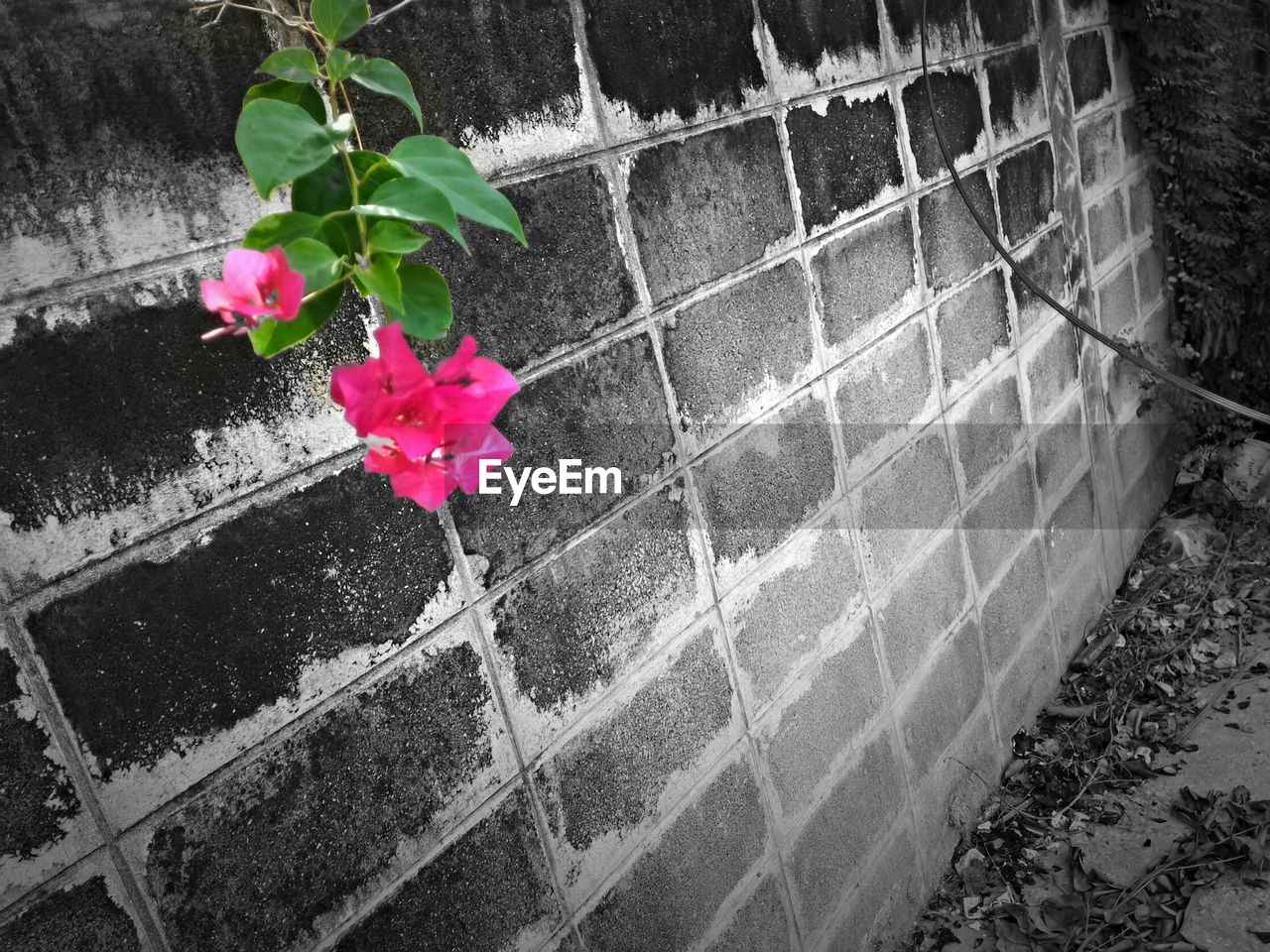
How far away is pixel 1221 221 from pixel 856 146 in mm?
2172

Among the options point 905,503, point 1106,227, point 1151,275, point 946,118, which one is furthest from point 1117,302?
point 905,503

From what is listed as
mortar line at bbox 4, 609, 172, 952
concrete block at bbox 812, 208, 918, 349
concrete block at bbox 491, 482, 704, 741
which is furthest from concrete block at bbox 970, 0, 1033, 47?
mortar line at bbox 4, 609, 172, 952

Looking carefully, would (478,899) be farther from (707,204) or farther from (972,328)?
(972,328)

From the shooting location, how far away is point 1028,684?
2506 millimetres

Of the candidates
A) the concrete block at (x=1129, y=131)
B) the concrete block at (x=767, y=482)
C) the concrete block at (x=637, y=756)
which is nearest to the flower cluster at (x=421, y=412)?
the concrete block at (x=637, y=756)

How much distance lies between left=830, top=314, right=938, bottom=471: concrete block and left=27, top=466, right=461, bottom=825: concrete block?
0.92m

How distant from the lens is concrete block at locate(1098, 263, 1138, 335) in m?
2.88

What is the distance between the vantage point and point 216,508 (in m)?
0.89

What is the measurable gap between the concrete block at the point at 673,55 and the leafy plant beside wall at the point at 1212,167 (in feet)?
7.03

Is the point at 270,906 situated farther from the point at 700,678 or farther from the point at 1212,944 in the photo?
the point at 1212,944

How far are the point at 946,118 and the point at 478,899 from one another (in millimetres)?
1746

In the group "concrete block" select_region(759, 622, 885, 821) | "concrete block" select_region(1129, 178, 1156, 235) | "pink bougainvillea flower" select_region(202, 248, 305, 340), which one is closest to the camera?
"pink bougainvillea flower" select_region(202, 248, 305, 340)

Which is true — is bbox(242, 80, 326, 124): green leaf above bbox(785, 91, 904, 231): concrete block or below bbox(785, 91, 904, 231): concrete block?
above

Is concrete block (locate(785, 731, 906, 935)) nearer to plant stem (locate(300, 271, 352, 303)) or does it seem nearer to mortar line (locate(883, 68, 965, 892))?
mortar line (locate(883, 68, 965, 892))
